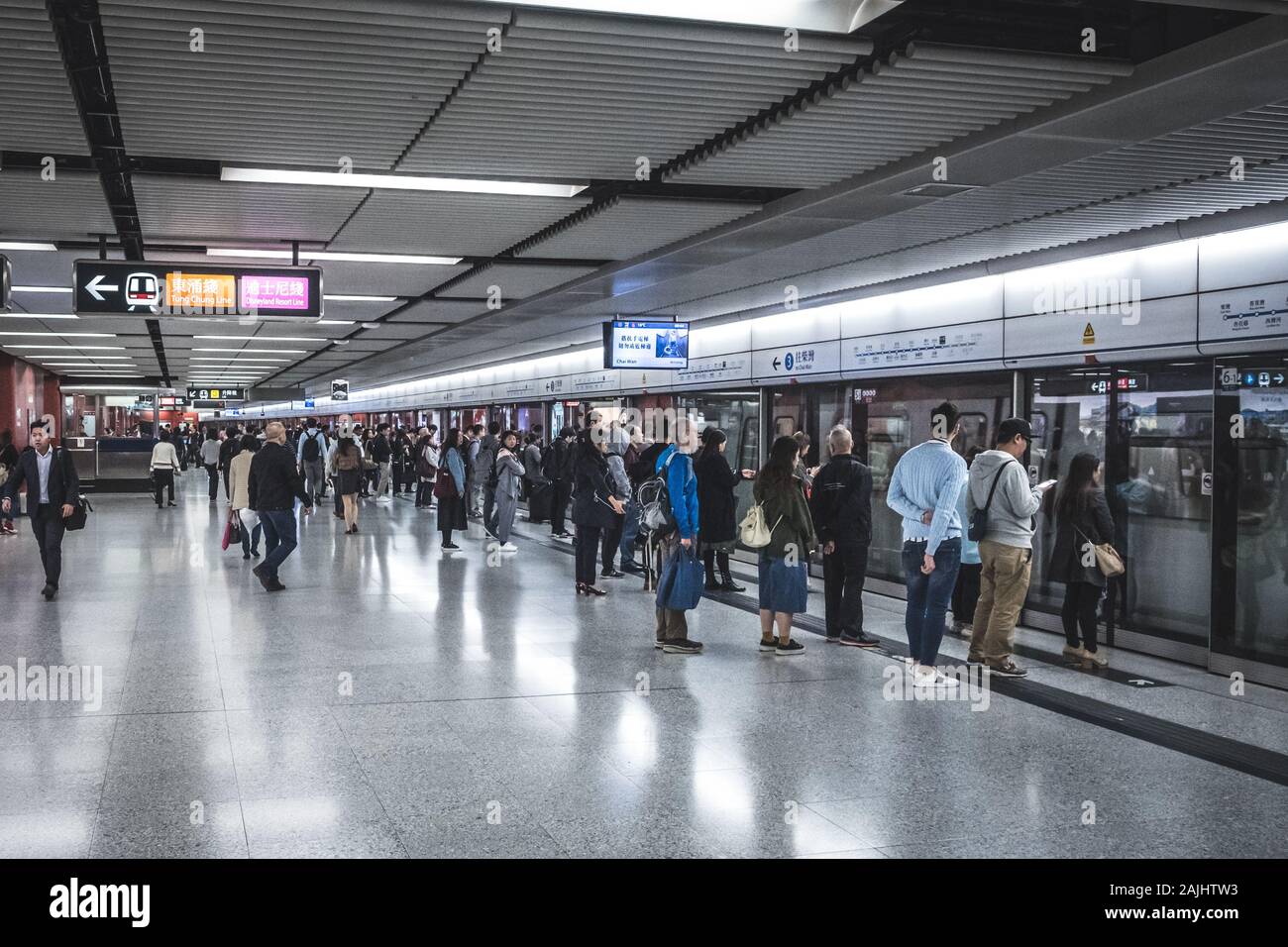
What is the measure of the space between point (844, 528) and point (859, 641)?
89cm

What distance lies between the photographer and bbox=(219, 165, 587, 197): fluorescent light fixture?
6949mm

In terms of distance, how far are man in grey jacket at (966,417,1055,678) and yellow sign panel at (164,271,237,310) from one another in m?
6.13

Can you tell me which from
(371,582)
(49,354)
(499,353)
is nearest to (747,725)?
(371,582)

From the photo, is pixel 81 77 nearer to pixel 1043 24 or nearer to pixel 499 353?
pixel 1043 24

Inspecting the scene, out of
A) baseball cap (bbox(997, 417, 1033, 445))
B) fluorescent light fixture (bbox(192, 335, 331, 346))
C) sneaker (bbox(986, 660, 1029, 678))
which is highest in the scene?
fluorescent light fixture (bbox(192, 335, 331, 346))

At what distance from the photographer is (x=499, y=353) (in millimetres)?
21906

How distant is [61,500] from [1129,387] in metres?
9.56

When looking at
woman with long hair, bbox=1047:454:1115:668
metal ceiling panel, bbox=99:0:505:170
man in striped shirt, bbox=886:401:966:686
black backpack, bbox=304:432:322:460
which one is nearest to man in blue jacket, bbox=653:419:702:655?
man in striped shirt, bbox=886:401:966:686

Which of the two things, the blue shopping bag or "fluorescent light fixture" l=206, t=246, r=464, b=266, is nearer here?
the blue shopping bag

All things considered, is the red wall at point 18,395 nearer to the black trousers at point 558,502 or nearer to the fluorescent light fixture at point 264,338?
the fluorescent light fixture at point 264,338

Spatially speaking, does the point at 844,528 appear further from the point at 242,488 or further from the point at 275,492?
the point at 242,488

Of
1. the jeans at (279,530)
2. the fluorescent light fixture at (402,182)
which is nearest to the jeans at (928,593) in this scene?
the fluorescent light fixture at (402,182)

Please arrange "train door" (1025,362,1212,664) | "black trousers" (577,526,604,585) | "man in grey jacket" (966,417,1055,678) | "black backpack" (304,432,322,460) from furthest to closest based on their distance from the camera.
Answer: "black backpack" (304,432,322,460)
"black trousers" (577,526,604,585)
"train door" (1025,362,1212,664)
"man in grey jacket" (966,417,1055,678)

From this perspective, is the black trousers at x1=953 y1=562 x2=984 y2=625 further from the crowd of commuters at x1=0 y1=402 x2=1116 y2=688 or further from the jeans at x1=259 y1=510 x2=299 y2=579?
the jeans at x1=259 y1=510 x2=299 y2=579
